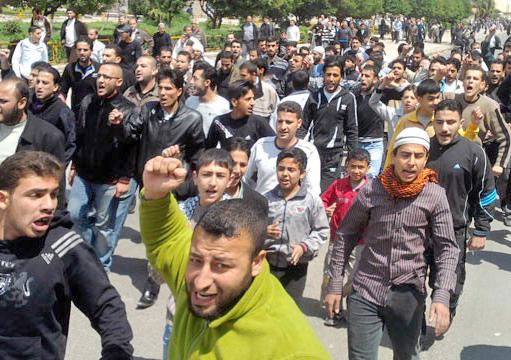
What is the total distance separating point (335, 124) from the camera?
7355 mm

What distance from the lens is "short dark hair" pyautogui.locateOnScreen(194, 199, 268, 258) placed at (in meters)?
2.24

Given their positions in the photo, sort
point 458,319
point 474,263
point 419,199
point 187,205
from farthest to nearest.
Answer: point 474,263 < point 458,319 < point 187,205 < point 419,199

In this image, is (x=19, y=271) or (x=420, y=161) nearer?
(x=19, y=271)

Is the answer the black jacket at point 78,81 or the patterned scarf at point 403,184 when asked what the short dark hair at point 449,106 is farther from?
the black jacket at point 78,81

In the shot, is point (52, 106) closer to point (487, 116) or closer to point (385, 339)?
point (385, 339)

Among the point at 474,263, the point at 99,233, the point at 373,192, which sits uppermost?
the point at 373,192

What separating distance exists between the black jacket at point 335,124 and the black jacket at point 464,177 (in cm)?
236

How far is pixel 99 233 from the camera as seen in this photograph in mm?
6113

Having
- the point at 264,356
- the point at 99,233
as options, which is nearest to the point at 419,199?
the point at 264,356

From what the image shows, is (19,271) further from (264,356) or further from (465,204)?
(465,204)

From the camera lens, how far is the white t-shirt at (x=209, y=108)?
7336 mm

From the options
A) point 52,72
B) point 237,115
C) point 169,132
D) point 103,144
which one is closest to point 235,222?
point 169,132

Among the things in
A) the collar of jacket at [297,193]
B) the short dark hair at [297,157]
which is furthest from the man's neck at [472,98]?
the collar of jacket at [297,193]

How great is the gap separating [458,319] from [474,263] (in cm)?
165
